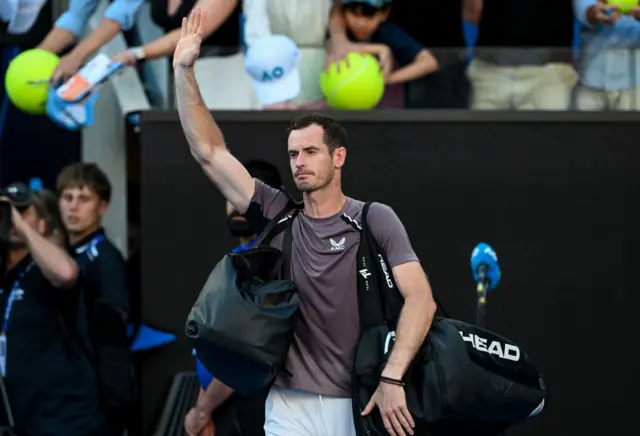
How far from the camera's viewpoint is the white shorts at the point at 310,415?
4.77m

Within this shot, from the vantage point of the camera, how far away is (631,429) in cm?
723

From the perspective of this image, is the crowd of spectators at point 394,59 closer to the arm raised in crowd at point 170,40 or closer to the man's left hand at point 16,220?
the arm raised in crowd at point 170,40

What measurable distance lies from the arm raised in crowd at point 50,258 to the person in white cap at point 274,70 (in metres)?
1.56

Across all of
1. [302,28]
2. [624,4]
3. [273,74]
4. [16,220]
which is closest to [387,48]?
[302,28]

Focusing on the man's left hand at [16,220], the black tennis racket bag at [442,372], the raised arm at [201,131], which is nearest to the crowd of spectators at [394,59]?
the man's left hand at [16,220]

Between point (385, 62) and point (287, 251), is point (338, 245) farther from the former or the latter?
point (385, 62)

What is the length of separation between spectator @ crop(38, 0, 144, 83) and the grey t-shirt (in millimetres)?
2950

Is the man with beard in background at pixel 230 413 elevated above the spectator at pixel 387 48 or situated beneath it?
situated beneath


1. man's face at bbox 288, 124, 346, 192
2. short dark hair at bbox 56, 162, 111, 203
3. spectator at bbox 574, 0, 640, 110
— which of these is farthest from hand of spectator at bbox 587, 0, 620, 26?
man's face at bbox 288, 124, 346, 192

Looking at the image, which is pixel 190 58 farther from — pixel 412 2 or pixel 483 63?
pixel 412 2

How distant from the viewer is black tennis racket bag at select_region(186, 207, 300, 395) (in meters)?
4.51

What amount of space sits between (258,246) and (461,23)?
411cm

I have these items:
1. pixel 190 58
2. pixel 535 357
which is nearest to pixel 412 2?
pixel 535 357

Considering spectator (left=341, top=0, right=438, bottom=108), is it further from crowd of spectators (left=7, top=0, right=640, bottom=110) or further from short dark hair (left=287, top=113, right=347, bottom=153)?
short dark hair (left=287, top=113, right=347, bottom=153)
